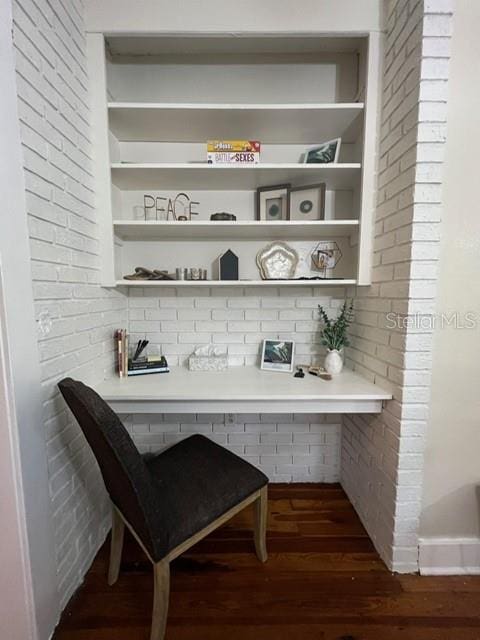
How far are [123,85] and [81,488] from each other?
6.70 feet

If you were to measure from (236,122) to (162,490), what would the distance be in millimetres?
1694

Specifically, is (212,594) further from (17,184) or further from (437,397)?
(17,184)

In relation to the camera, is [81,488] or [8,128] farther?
[81,488]

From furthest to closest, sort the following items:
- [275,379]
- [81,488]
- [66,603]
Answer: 1. [275,379]
2. [81,488]
3. [66,603]

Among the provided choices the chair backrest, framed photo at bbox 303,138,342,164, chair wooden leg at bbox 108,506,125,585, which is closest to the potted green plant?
framed photo at bbox 303,138,342,164

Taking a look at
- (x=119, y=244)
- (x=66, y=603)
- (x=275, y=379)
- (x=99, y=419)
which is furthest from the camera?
(x=119, y=244)

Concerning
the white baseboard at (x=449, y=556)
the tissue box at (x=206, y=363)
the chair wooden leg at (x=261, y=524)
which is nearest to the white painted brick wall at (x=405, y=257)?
the white baseboard at (x=449, y=556)

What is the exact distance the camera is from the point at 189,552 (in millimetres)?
1289

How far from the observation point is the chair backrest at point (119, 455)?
0.78m

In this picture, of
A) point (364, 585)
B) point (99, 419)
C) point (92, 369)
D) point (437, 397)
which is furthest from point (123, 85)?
point (364, 585)

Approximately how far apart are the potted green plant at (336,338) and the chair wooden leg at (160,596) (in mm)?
1086

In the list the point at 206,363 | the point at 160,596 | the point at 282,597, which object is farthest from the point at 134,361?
the point at 282,597

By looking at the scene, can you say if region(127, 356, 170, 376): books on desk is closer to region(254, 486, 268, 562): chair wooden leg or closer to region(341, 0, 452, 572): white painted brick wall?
region(254, 486, 268, 562): chair wooden leg

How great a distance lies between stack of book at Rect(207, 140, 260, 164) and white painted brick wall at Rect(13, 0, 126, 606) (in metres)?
0.58
